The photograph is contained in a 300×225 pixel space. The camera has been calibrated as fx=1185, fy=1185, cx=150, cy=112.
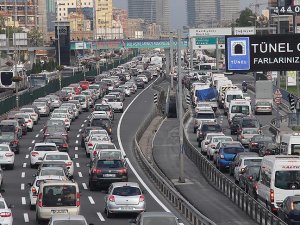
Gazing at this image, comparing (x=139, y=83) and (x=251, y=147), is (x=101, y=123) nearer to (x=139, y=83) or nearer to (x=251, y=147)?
(x=251, y=147)

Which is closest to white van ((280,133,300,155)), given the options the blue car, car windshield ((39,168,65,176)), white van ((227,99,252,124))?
the blue car

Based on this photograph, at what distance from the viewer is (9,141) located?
62219 millimetres

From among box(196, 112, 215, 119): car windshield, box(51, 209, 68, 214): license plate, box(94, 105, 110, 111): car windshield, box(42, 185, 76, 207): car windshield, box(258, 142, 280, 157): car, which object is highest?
box(42, 185, 76, 207): car windshield

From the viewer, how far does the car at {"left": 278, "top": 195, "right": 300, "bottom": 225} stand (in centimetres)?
3189

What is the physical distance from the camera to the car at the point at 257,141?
201ft

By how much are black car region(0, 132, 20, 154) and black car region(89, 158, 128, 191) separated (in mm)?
16100

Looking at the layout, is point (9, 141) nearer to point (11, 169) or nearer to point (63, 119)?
point (11, 169)

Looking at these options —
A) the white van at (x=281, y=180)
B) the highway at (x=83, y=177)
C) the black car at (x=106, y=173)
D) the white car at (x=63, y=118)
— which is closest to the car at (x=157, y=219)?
the highway at (x=83, y=177)

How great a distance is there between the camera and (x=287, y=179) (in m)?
36.6

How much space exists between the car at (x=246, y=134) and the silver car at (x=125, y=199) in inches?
1195

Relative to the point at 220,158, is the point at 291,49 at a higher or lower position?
higher

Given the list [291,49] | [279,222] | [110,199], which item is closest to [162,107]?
[291,49]

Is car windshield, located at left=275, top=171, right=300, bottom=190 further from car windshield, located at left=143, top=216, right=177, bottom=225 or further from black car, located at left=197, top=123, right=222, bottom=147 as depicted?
black car, located at left=197, top=123, right=222, bottom=147

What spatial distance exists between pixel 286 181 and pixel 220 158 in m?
18.8
